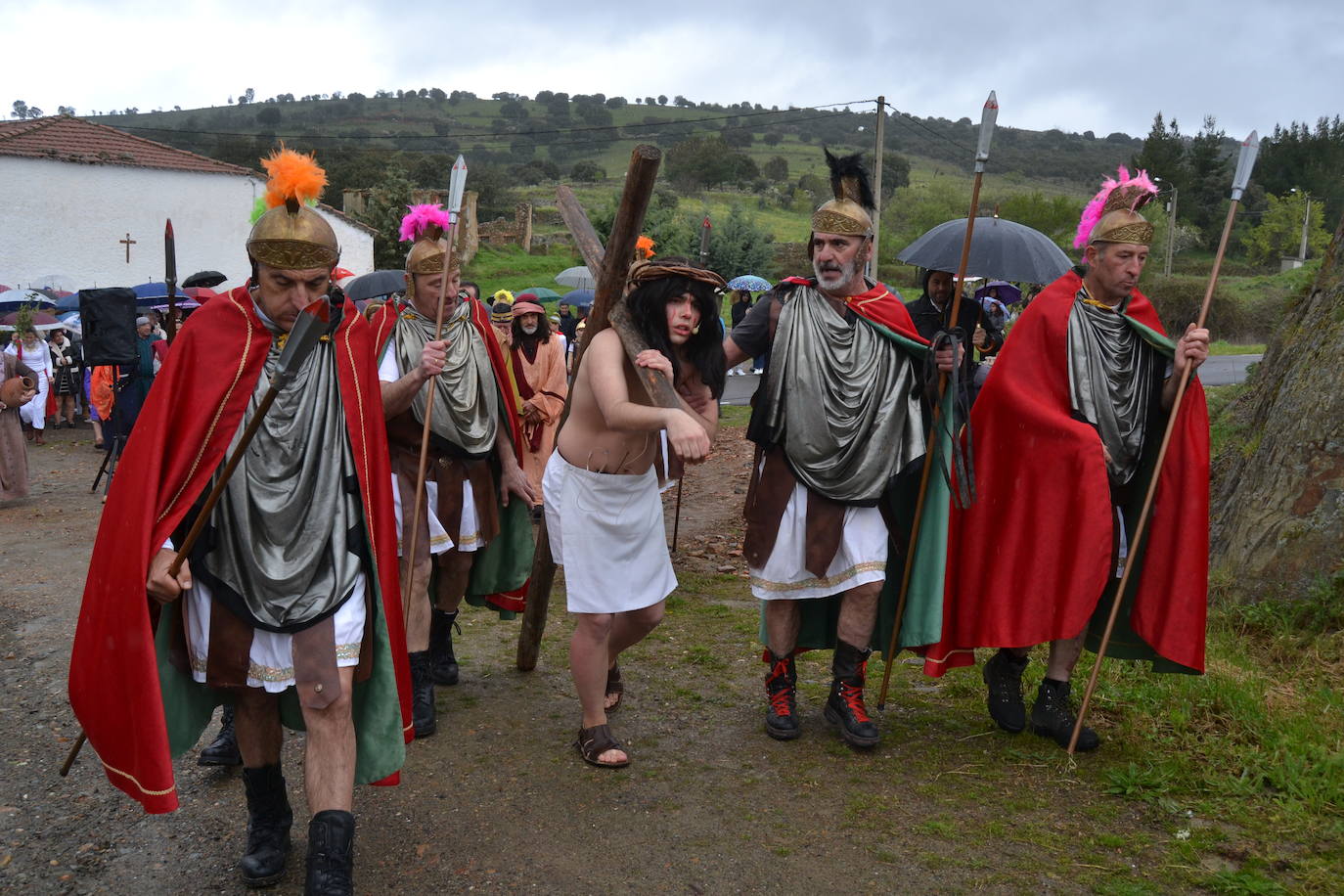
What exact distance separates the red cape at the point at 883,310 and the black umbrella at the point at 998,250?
161 centimetres

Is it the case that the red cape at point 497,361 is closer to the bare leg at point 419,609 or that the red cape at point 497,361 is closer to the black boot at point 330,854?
the bare leg at point 419,609

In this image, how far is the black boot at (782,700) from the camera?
470 cm

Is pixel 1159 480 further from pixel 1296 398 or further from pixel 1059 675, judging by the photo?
pixel 1296 398

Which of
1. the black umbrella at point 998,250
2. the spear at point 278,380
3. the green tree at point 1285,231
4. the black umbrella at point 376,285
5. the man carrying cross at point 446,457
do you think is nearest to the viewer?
the spear at point 278,380

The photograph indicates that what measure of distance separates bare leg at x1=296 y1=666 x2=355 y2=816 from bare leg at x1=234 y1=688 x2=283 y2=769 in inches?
10.4

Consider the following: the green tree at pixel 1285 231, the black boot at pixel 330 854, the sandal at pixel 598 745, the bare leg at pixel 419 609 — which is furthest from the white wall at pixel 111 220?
the green tree at pixel 1285 231

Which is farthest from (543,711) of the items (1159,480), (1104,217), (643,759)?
(1104,217)

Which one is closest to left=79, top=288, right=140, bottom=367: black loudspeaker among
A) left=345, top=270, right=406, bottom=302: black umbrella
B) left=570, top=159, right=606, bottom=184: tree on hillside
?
left=345, top=270, right=406, bottom=302: black umbrella

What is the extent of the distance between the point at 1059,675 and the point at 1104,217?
6.29ft

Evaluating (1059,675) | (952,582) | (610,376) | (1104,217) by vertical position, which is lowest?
(1059,675)

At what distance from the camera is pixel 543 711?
16.7ft

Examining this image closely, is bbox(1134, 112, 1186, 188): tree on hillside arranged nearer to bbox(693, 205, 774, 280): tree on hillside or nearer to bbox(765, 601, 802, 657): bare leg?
bbox(693, 205, 774, 280): tree on hillside

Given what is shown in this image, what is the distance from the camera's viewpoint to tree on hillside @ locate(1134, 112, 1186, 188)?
68.7 m

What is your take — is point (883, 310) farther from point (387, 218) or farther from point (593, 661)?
point (387, 218)
